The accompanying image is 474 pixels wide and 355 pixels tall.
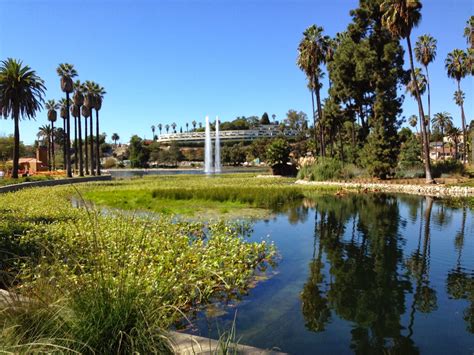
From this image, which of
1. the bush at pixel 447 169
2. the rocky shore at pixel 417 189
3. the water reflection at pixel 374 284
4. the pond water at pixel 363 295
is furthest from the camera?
the bush at pixel 447 169

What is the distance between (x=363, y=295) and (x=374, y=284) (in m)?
0.82

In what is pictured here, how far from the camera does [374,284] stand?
28.0 feet

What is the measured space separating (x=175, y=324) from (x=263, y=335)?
1.43m

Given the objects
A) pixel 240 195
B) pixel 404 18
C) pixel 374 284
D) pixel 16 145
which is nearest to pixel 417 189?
pixel 404 18

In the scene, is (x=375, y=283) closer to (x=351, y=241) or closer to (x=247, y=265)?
(x=247, y=265)

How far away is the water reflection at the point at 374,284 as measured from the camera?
6316 millimetres

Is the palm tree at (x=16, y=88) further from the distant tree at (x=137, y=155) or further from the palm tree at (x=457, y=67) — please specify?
the distant tree at (x=137, y=155)

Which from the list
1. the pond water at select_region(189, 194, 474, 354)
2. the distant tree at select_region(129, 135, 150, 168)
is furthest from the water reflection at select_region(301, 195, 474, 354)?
the distant tree at select_region(129, 135, 150, 168)

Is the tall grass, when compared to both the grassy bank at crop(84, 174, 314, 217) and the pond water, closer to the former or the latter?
the grassy bank at crop(84, 174, 314, 217)

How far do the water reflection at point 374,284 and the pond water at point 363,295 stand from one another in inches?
0.7

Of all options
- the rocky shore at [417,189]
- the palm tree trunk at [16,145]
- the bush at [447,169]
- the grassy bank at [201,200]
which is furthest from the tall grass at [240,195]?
the palm tree trunk at [16,145]

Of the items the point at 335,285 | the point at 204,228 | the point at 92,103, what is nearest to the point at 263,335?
the point at 335,285

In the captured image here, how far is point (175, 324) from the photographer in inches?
249

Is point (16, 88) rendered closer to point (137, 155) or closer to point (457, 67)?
point (457, 67)
